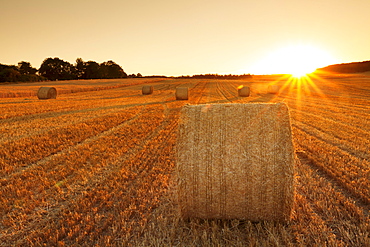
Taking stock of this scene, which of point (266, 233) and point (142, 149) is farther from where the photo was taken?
point (142, 149)

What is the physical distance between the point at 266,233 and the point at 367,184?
260cm

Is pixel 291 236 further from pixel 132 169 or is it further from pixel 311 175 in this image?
pixel 132 169

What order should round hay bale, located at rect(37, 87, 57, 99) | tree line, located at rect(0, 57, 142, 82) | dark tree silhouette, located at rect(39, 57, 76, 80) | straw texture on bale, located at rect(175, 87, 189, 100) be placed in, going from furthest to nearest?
dark tree silhouette, located at rect(39, 57, 76, 80) < tree line, located at rect(0, 57, 142, 82) < round hay bale, located at rect(37, 87, 57, 99) < straw texture on bale, located at rect(175, 87, 189, 100)

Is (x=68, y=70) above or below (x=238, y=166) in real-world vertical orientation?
above

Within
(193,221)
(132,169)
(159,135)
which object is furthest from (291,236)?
(159,135)

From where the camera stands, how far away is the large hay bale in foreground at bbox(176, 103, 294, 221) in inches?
125

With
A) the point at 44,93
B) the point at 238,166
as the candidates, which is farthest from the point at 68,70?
the point at 238,166

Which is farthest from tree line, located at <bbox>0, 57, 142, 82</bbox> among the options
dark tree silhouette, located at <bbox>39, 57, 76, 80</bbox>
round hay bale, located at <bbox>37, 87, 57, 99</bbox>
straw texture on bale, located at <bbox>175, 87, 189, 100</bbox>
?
straw texture on bale, located at <bbox>175, 87, 189, 100</bbox>

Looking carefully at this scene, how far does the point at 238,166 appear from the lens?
319cm

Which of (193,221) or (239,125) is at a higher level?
(239,125)

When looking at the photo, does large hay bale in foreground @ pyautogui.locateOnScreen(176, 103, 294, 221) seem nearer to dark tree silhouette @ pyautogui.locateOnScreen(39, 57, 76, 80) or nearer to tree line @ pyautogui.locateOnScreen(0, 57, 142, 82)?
tree line @ pyautogui.locateOnScreen(0, 57, 142, 82)

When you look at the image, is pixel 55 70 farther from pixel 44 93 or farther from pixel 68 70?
pixel 44 93


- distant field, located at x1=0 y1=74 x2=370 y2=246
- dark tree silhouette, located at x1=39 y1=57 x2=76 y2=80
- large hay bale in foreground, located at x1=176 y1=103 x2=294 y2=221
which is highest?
dark tree silhouette, located at x1=39 y1=57 x2=76 y2=80

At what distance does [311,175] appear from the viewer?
193 inches
